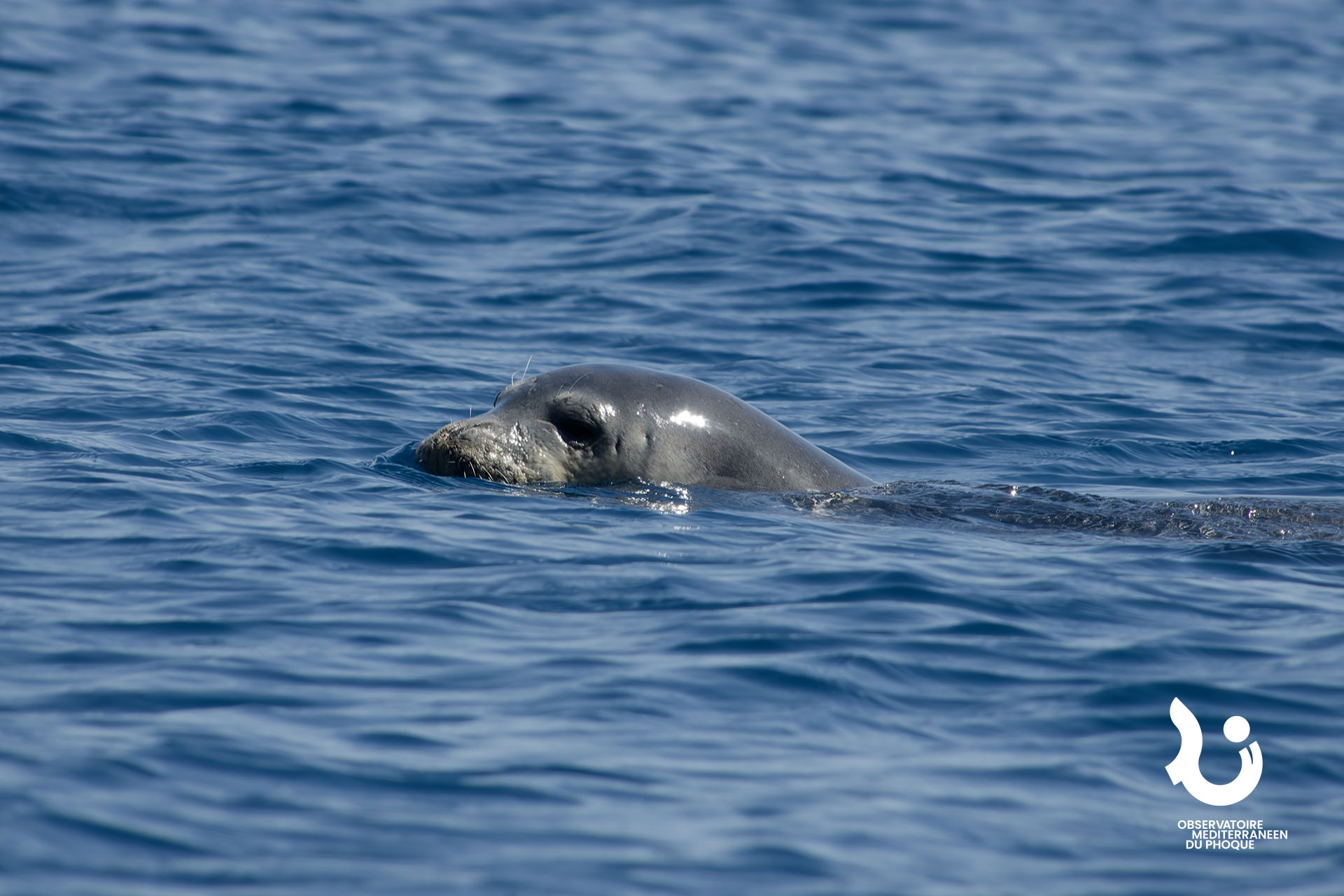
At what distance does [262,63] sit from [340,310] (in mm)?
12713

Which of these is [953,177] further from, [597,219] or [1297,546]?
[1297,546]

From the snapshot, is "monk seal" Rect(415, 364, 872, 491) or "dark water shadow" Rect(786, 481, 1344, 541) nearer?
"dark water shadow" Rect(786, 481, 1344, 541)

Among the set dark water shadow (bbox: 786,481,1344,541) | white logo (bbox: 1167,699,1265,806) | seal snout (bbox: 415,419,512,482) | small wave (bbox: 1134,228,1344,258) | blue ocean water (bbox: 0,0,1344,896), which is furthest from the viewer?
small wave (bbox: 1134,228,1344,258)

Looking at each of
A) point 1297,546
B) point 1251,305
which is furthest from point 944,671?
point 1251,305

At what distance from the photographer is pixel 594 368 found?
33.8 feet

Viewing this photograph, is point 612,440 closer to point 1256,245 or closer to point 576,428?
point 576,428

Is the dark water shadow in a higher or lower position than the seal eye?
lower

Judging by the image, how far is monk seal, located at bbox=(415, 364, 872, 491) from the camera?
33.1 feet

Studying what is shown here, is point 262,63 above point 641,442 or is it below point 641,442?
above

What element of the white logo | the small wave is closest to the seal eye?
the white logo

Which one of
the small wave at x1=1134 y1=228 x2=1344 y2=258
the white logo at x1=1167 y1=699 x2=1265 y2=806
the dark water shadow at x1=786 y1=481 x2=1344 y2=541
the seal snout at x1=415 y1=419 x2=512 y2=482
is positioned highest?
the small wave at x1=1134 y1=228 x2=1344 y2=258

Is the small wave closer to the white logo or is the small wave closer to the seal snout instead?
the seal snout

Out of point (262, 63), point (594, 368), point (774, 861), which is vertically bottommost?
point (774, 861)

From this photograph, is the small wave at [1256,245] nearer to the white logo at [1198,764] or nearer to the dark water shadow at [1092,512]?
the dark water shadow at [1092,512]
